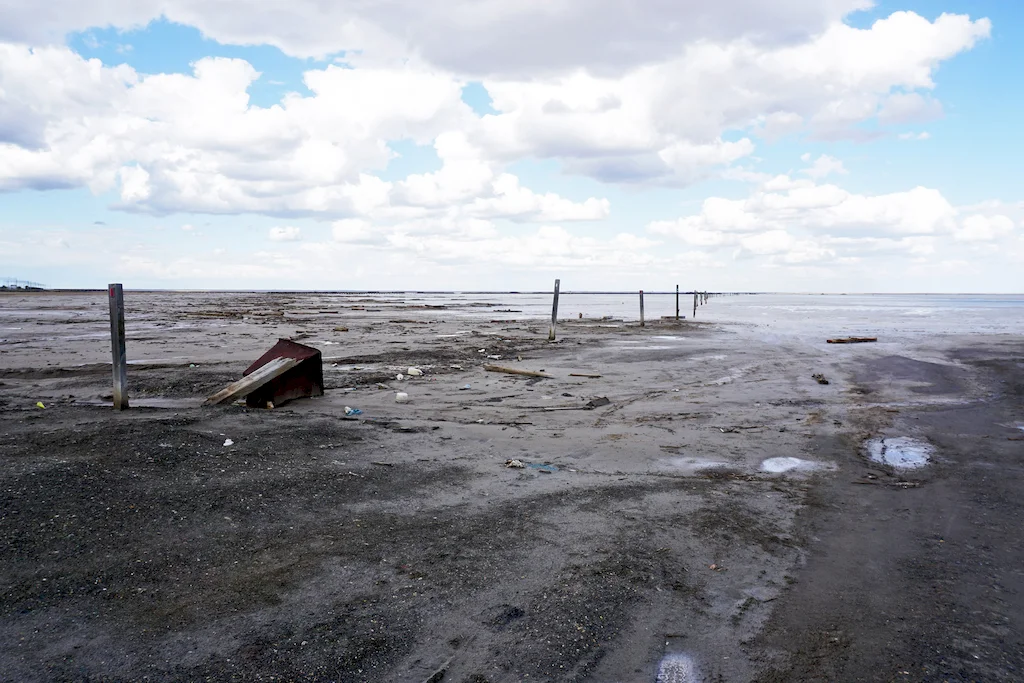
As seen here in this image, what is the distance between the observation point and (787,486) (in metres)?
6.41

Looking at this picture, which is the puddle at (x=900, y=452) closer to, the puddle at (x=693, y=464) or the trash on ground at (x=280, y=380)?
the puddle at (x=693, y=464)

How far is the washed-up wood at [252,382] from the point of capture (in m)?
9.35

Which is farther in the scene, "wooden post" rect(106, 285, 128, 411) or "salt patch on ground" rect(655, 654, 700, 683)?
"wooden post" rect(106, 285, 128, 411)

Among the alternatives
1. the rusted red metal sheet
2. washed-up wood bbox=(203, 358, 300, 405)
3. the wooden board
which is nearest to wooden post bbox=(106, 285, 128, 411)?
washed-up wood bbox=(203, 358, 300, 405)

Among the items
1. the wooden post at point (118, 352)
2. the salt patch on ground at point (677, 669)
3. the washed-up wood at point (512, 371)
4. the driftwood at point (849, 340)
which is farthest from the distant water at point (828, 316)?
the salt patch on ground at point (677, 669)

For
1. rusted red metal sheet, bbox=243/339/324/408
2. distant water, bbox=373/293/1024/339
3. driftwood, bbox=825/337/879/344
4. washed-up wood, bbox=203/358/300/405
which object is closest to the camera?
washed-up wood, bbox=203/358/300/405

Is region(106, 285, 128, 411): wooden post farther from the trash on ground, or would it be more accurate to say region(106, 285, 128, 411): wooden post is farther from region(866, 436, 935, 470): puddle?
region(866, 436, 935, 470): puddle

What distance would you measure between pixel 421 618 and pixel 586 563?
125 centimetres

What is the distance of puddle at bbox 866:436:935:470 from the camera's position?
7.47m

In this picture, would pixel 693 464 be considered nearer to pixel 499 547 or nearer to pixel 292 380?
pixel 499 547

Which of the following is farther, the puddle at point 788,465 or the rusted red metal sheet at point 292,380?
the rusted red metal sheet at point 292,380

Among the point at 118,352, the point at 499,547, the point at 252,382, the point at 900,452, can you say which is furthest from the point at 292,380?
the point at 900,452

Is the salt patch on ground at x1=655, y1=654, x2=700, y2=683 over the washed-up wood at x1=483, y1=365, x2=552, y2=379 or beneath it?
beneath

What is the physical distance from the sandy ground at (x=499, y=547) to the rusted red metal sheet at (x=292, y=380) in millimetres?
301
